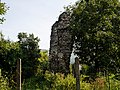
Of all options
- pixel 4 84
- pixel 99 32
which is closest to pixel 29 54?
pixel 99 32

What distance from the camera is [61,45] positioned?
1337 inches

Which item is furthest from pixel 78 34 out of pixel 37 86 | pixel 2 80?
pixel 2 80

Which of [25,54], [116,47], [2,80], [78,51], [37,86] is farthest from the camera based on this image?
[25,54]

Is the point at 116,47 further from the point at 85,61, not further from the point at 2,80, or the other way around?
the point at 2,80

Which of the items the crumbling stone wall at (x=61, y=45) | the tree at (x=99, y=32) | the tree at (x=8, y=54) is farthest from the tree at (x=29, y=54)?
the tree at (x=99, y=32)

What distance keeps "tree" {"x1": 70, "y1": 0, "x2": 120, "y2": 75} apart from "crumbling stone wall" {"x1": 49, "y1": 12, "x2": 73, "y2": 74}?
1.23 m

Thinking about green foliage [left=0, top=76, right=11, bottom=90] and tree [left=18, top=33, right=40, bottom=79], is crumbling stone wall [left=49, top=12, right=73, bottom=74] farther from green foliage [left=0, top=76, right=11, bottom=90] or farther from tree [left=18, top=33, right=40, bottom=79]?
green foliage [left=0, top=76, right=11, bottom=90]

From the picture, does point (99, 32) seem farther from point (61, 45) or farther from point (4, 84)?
point (4, 84)

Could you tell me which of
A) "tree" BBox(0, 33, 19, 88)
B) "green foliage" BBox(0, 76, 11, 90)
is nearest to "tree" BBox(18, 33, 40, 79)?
"tree" BBox(0, 33, 19, 88)

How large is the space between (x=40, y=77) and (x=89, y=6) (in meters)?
8.38

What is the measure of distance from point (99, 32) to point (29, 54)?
41.1 feet

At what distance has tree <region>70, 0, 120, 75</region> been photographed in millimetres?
31859

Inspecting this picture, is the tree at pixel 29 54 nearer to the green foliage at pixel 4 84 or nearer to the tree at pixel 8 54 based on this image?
the tree at pixel 8 54

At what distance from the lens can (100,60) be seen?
32.0 metres
